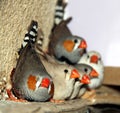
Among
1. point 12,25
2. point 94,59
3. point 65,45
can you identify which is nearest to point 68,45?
point 65,45

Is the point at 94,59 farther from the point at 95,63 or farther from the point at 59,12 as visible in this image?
the point at 59,12

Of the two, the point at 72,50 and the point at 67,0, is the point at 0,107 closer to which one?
the point at 72,50

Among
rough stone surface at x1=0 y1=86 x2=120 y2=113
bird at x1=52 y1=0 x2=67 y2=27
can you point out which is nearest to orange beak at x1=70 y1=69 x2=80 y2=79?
rough stone surface at x1=0 y1=86 x2=120 y2=113

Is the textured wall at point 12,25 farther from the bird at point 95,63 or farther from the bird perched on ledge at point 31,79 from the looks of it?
the bird at point 95,63

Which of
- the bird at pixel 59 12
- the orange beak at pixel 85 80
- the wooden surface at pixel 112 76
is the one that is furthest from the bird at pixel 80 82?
the bird at pixel 59 12

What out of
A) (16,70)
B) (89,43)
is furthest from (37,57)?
(89,43)

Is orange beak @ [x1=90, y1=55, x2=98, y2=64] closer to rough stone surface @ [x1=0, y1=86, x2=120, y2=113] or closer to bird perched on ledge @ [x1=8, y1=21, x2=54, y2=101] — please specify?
rough stone surface @ [x1=0, y1=86, x2=120, y2=113]
